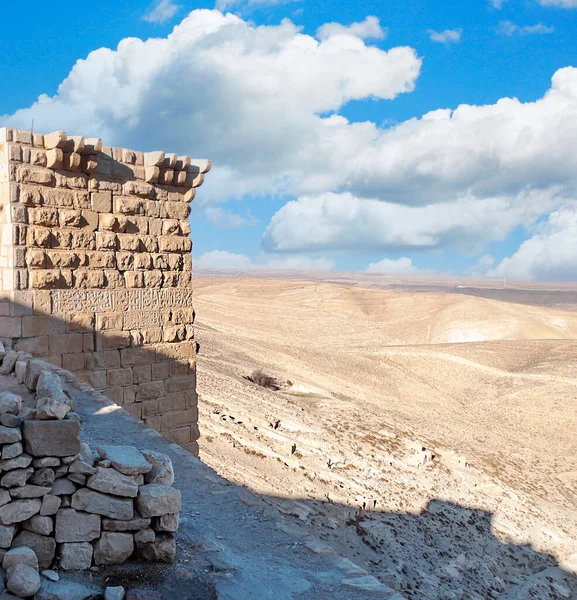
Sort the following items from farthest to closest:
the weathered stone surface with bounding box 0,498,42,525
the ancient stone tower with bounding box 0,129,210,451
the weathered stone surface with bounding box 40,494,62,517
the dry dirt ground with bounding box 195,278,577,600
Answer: the dry dirt ground with bounding box 195,278,577,600 → the ancient stone tower with bounding box 0,129,210,451 → the weathered stone surface with bounding box 40,494,62,517 → the weathered stone surface with bounding box 0,498,42,525

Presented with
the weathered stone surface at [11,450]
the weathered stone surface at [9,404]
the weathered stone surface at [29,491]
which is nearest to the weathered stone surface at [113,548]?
the weathered stone surface at [29,491]

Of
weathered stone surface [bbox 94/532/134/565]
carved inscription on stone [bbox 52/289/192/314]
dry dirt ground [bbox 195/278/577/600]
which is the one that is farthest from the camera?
dry dirt ground [bbox 195/278/577/600]

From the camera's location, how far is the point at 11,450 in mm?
3520

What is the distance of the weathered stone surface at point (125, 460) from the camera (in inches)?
149

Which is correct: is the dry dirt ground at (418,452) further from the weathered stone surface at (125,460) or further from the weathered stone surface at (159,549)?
the weathered stone surface at (125,460)

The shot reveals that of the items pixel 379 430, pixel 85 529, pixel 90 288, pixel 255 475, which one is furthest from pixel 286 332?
pixel 85 529

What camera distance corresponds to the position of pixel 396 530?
10.6 meters

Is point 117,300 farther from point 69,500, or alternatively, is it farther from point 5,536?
point 5,536

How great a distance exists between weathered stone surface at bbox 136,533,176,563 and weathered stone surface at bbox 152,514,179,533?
0.06m

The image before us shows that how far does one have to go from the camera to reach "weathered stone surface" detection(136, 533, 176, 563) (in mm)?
3836

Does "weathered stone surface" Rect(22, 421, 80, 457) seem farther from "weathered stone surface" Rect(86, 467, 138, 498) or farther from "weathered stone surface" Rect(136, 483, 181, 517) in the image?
"weathered stone surface" Rect(136, 483, 181, 517)

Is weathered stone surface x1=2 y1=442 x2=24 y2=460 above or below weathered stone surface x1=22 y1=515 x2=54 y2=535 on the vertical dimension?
above

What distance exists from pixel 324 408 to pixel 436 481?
406 cm

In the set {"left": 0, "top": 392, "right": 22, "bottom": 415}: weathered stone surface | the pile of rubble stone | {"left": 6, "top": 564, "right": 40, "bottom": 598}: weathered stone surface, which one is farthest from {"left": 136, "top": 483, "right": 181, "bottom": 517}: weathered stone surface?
{"left": 0, "top": 392, "right": 22, "bottom": 415}: weathered stone surface
